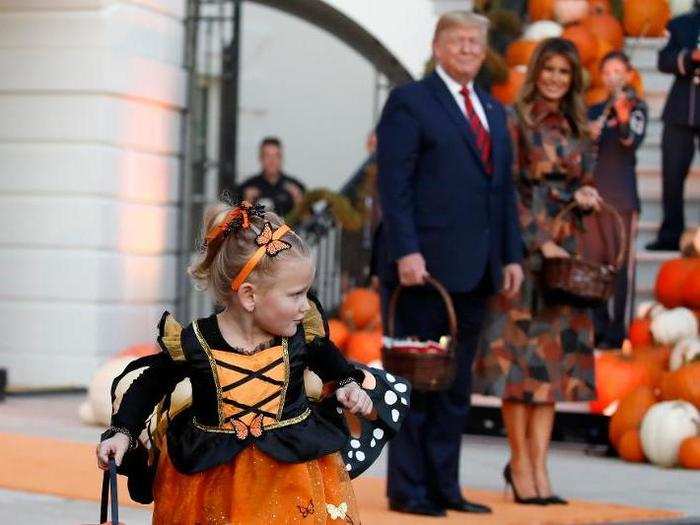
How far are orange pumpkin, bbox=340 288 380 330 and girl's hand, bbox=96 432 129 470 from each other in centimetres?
795

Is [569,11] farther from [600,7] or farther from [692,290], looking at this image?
[692,290]

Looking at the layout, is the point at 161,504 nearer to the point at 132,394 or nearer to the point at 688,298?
the point at 132,394

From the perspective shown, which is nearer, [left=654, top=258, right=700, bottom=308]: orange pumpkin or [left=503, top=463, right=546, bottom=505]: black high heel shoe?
[left=503, top=463, right=546, bottom=505]: black high heel shoe

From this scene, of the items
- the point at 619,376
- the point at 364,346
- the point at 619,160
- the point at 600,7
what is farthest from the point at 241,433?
the point at 600,7

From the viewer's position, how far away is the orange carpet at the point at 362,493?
22.9 ft

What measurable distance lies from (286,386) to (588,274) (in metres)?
2.94

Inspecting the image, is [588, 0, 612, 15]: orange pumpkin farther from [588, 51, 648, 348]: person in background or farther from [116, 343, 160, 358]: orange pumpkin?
[116, 343, 160, 358]: orange pumpkin

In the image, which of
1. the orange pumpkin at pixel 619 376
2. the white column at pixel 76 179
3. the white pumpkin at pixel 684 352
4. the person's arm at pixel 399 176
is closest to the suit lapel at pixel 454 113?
the person's arm at pixel 399 176

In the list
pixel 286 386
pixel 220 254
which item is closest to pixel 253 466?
pixel 286 386

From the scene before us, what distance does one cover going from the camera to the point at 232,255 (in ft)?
15.0

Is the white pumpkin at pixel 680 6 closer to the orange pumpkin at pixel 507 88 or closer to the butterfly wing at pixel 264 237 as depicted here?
the orange pumpkin at pixel 507 88

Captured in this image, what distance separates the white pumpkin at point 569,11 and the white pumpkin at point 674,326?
4756 millimetres

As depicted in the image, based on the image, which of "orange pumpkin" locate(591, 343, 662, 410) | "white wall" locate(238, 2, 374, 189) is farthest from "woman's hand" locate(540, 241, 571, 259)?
"white wall" locate(238, 2, 374, 189)

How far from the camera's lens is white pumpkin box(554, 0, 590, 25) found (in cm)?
1501
